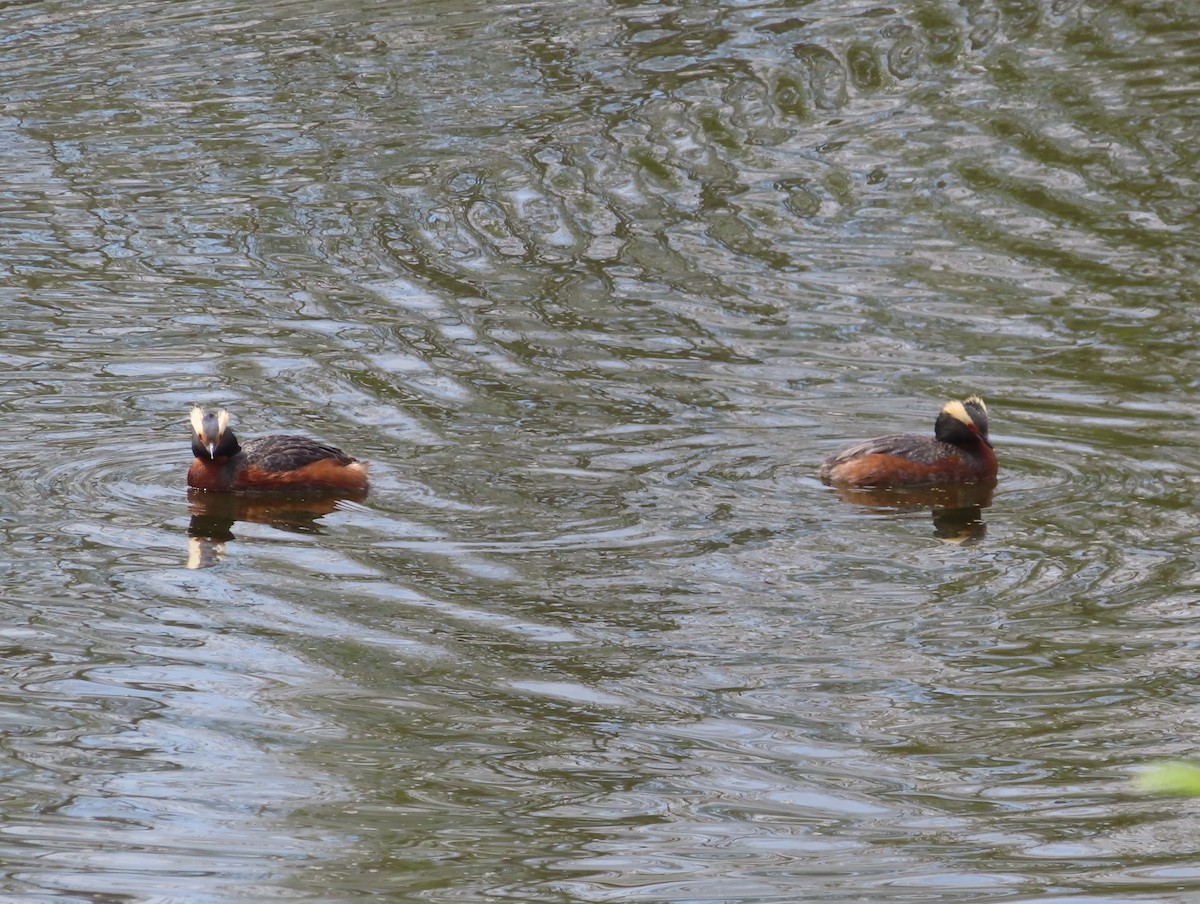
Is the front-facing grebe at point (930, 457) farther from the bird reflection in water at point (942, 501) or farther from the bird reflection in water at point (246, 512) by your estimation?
the bird reflection in water at point (246, 512)

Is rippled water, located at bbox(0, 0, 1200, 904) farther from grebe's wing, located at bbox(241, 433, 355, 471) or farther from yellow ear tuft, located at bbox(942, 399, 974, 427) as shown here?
yellow ear tuft, located at bbox(942, 399, 974, 427)

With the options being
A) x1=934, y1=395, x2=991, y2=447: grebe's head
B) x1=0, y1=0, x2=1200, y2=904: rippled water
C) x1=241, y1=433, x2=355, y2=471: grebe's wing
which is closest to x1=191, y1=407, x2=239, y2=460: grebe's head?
x1=241, y1=433, x2=355, y2=471: grebe's wing

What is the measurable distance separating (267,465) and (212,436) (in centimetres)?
36

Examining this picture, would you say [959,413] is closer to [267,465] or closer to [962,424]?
[962,424]

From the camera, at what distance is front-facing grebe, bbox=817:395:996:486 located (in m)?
11.6

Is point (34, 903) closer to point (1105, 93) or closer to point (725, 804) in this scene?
point (725, 804)

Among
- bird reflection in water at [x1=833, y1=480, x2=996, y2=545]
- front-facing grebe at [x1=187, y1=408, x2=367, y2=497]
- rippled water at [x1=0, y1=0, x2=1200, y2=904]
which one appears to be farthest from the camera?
front-facing grebe at [x1=187, y1=408, x2=367, y2=497]

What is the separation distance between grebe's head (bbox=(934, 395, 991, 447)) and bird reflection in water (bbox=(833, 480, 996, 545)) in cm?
28

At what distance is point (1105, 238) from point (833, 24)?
7.22 meters

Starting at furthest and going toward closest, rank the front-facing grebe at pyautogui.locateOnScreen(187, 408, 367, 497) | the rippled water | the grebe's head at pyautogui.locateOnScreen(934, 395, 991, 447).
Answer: the grebe's head at pyautogui.locateOnScreen(934, 395, 991, 447), the front-facing grebe at pyautogui.locateOnScreen(187, 408, 367, 497), the rippled water

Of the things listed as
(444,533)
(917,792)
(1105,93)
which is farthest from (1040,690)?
(1105,93)

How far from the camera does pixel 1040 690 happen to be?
8641 mm

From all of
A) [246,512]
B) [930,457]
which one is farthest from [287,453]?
[930,457]

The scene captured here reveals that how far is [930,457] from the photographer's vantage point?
38.8ft
